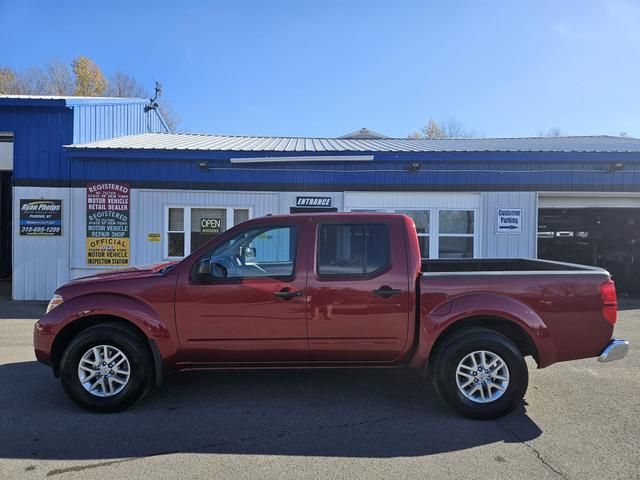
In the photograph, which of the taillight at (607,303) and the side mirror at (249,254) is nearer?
the taillight at (607,303)

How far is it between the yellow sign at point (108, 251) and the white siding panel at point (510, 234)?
852cm

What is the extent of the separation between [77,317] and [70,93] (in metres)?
37.7

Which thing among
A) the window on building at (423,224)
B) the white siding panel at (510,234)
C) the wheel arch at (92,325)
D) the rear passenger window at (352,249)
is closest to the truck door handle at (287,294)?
the rear passenger window at (352,249)

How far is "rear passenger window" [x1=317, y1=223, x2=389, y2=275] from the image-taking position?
4258 mm

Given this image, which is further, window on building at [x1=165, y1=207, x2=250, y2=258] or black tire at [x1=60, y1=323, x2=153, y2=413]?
window on building at [x1=165, y1=207, x2=250, y2=258]

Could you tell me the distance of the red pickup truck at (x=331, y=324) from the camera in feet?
13.5

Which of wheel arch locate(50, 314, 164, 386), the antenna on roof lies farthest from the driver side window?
the antenna on roof

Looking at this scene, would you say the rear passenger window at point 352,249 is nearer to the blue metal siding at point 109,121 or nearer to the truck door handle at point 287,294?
the truck door handle at point 287,294

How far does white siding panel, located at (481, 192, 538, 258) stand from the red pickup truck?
6813mm

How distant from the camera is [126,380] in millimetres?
4180

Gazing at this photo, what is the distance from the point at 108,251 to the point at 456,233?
27.1 ft

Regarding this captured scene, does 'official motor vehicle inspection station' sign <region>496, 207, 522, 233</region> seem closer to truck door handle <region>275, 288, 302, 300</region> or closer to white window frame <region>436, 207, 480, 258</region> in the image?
white window frame <region>436, 207, 480, 258</region>

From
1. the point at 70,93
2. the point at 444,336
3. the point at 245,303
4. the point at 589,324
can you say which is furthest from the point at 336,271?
the point at 70,93

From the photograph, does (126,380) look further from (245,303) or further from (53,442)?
(245,303)
